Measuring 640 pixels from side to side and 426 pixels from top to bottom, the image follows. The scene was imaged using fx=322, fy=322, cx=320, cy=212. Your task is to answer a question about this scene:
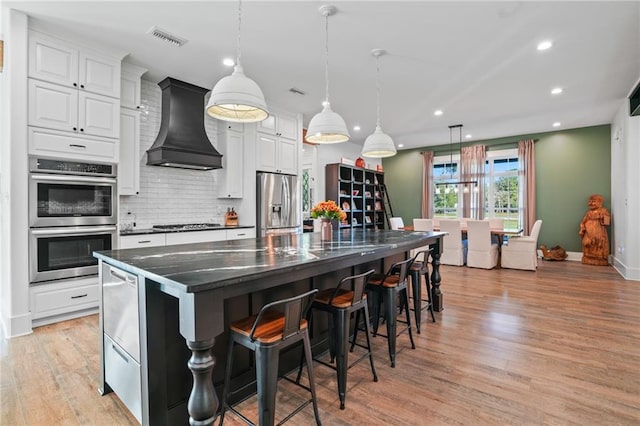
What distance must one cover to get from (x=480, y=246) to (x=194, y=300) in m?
6.22

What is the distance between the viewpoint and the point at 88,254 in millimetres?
3510

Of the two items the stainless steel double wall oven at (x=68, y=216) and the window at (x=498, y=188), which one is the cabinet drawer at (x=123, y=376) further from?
the window at (x=498, y=188)

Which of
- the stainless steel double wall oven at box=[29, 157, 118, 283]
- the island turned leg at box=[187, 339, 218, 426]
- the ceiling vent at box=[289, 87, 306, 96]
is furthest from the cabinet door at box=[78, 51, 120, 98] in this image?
the island turned leg at box=[187, 339, 218, 426]

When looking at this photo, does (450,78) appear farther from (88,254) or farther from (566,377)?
(88,254)

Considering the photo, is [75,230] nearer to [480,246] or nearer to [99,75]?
[99,75]

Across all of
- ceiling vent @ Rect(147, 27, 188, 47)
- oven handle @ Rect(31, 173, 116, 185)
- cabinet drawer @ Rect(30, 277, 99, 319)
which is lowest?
cabinet drawer @ Rect(30, 277, 99, 319)

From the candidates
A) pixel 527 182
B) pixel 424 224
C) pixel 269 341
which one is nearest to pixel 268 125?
pixel 424 224

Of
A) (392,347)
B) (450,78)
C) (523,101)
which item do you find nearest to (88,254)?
(392,347)

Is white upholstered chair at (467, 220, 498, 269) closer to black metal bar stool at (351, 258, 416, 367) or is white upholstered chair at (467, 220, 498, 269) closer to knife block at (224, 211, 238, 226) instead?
black metal bar stool at (351, 258, 416, 367)

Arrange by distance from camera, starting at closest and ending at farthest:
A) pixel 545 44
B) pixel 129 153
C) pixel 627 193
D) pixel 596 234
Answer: pixel 545 44
pixel 129 153
pixel 627 193
pixel 596 234

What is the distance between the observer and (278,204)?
548 cm

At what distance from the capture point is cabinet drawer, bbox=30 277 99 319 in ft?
10.4

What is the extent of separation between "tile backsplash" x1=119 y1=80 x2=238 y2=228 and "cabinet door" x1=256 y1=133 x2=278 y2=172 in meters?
0.70

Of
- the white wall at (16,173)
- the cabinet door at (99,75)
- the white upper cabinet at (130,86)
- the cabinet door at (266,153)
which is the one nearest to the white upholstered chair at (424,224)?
the cabinet door at (266,153)
